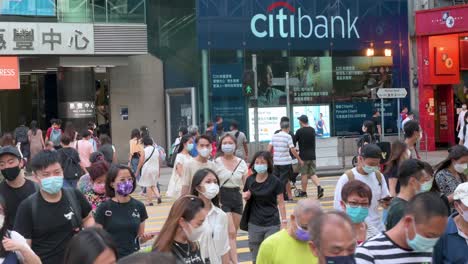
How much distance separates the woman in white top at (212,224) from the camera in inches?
261

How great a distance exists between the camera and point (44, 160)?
643 centimetres

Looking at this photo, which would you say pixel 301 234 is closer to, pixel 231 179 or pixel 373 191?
pixel 373 191

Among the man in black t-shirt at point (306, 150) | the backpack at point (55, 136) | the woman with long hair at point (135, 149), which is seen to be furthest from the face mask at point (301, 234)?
the backpack at point (55, 136)

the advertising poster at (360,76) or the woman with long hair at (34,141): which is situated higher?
the advertising poster at (360,76)

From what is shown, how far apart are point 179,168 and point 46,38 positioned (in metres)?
14.1

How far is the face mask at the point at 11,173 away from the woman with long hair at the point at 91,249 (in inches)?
140

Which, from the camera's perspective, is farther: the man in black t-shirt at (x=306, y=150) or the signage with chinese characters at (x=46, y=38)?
the signage with chinese characters at (x=46, y=38)

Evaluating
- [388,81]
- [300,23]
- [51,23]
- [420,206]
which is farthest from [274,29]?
[420,206]

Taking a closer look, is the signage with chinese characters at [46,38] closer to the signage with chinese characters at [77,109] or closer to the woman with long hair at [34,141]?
the signage with chinese characters at [77,109]

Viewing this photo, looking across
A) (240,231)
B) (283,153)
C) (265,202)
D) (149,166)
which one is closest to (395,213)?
(265,202)

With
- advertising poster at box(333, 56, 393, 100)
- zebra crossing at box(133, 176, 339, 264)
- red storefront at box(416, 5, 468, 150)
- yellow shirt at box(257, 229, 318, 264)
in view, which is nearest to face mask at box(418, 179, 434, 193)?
yellow shirt at box(257, 229, 318, 264)

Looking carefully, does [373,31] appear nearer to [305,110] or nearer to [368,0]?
[368,0]

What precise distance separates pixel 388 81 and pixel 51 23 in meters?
13.5

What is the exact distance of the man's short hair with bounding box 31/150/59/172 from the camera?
20.9 ft
